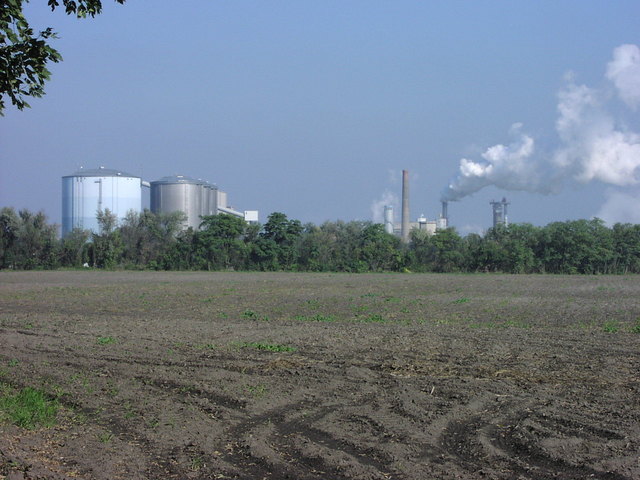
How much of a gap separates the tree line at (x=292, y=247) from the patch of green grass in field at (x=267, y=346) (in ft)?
235

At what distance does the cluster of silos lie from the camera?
3834 inches

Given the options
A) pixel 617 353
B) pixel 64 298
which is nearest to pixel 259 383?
pixel 617 353

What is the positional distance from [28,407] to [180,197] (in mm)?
89535

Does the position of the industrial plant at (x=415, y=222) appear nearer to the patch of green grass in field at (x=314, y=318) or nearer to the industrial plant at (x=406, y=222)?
the industrial plant at (x=406, y=222)

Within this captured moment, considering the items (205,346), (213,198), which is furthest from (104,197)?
(205,346)

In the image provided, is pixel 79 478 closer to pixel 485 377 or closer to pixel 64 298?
pixel 485 377

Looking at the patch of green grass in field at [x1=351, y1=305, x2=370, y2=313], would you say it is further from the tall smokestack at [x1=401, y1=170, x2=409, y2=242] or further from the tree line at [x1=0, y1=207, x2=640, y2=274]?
the tall smokestack at [x1=401, y1=170, x2=409, y2=242]

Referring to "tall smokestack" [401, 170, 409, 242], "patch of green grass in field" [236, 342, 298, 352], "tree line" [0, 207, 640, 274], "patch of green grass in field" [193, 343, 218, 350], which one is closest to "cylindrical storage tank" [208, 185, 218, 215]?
"tree line" [0, 207, 640, 274]

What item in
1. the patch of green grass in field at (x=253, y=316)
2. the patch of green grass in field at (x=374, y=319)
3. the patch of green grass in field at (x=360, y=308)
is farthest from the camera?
the patch of green grass in field at (x=360, y=308)

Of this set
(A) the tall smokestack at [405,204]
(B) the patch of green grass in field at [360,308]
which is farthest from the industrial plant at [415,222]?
(B) the patch of green grass in field at [360,308]

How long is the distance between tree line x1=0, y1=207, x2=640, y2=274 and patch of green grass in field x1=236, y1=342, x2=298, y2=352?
71.6 m

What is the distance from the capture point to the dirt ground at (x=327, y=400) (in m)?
7.64

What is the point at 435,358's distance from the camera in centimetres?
1456

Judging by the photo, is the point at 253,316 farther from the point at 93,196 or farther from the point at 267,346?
the point at 93,196
